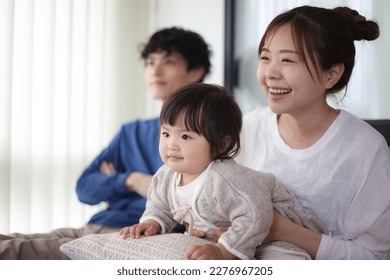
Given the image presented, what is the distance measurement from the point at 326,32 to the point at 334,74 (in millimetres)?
91

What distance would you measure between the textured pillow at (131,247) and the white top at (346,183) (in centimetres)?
26

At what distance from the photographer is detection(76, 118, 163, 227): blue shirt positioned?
1453 millimetres

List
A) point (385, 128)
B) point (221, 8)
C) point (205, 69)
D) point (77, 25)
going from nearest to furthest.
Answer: point (385, 128)
point (221, 8)
point (205, 69)
point (77, 25)

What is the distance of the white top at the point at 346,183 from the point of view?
100cm

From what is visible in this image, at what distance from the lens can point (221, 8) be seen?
55.4 inches

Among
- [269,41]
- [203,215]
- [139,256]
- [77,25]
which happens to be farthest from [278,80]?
[77,25]

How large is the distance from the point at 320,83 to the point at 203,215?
1.14 feet

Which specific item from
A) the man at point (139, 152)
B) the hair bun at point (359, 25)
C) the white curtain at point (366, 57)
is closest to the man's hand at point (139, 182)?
the man at point (139, 152)

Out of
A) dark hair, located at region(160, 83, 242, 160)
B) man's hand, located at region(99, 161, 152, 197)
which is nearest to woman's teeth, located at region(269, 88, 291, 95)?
dark hair, located at region(160, 83, 242, 160)

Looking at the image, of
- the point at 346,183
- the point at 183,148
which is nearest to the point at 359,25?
the point at 346,183

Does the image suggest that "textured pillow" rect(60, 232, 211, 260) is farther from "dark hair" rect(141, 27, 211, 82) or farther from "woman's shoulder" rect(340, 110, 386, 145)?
"dark hair" rect(141, 27, 211, 82)

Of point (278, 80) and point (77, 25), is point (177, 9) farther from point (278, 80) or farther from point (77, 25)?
point (278, 80)

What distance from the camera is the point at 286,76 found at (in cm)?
98

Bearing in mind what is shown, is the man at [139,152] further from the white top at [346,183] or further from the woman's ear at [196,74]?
the white top at [346,183]
